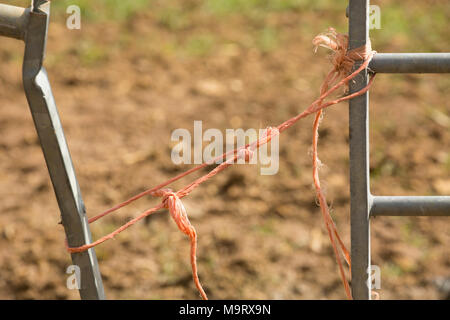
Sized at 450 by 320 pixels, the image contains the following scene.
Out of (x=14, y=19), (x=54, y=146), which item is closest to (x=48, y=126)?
(x=54, y=146)

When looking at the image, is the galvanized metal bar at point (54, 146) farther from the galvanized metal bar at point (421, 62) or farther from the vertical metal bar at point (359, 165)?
the galvanized metal bar at point (421, 62)

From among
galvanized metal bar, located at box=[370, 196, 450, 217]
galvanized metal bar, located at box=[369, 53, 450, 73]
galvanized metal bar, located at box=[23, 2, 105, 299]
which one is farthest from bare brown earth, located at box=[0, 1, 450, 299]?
galvanized metal bar, located at box=[369, 53, 450, 73]

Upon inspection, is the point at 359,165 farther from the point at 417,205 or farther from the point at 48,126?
the point at 48,126

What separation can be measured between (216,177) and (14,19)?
1543 mm

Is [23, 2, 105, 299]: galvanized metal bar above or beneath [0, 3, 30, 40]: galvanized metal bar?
beneath

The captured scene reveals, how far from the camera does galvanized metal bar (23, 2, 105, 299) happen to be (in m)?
1.00

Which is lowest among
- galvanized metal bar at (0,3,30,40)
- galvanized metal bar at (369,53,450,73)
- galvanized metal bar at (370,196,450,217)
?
galvanized metal bar at (370,196,450,217)

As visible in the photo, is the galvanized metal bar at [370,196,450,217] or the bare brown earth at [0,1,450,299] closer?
the galvanized metal bar at [370,196,450,217]

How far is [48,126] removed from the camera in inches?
40.3

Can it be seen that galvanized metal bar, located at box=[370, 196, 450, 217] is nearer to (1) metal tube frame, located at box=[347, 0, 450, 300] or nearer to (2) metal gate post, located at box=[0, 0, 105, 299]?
(1) metal tube frame, located at box=[347, 0, 450, 300]

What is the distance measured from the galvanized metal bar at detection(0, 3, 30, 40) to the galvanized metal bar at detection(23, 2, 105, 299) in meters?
0.01

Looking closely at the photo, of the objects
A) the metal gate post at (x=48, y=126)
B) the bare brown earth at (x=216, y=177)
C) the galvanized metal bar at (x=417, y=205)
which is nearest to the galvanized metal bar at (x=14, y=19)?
the metal gate post at (x=48, y=126)
